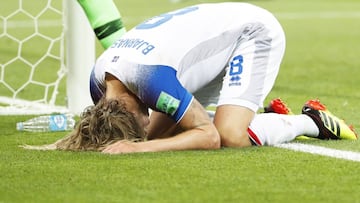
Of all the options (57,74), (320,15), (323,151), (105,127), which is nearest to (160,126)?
(105,127)

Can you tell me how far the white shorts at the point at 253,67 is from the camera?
18.2ft

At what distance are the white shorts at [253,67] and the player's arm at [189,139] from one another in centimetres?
28

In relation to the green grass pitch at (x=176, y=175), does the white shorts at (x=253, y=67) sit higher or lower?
higher

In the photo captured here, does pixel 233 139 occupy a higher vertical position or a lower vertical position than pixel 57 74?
higher

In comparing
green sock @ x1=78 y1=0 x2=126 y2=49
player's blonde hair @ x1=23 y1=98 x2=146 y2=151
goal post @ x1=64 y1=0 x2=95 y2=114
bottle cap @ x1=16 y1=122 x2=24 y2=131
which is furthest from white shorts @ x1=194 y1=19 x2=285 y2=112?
goal post @ x1=64 y1=0 x2=95 y2=114

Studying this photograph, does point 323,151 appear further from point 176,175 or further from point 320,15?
point 320,15

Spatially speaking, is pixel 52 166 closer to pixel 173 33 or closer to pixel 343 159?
pixel 173 33

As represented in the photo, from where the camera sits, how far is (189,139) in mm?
5289

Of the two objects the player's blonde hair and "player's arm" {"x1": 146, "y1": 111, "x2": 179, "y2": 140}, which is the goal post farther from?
the player's blonde hair

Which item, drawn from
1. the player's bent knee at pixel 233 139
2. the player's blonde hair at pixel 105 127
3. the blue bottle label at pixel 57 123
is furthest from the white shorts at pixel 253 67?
the blue bottle label at pixel 57 123

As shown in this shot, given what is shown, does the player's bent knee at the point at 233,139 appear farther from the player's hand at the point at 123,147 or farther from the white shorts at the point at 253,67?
the player's hand at the point at 123,147

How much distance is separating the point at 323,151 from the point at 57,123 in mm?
1687

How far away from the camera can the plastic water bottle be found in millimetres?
6387

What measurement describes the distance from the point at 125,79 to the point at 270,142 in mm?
859
